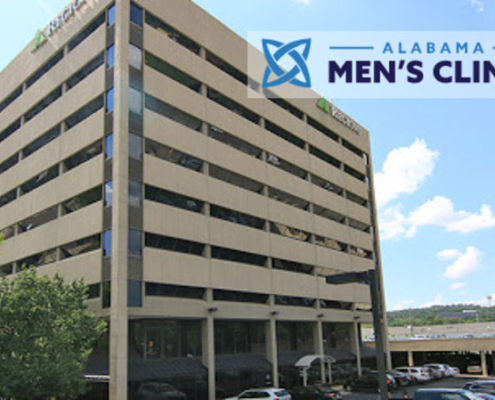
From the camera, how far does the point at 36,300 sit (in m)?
25.4

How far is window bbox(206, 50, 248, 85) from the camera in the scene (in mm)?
41500

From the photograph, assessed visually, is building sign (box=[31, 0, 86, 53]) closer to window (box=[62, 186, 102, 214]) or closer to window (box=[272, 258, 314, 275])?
window (box=[62, 186, 102, 214])

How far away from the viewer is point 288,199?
156ft

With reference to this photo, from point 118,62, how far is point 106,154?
20.1ft

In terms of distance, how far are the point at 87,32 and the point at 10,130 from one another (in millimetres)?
13964

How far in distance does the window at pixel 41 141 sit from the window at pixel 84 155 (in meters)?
3.45

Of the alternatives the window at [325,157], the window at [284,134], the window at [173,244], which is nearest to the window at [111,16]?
the window at [173,244]

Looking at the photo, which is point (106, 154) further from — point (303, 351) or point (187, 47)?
point (303, 351)

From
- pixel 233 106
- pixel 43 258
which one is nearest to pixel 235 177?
pixel 233 106

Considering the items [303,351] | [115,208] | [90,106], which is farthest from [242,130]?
[303,351]

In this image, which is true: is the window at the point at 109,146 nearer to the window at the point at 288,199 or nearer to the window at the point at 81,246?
the window at the point at 81,246

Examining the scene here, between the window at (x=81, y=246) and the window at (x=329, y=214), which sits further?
the window at (x=329, y=214)

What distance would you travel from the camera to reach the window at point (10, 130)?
4509 cm

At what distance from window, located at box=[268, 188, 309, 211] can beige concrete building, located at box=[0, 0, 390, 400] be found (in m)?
0.13
